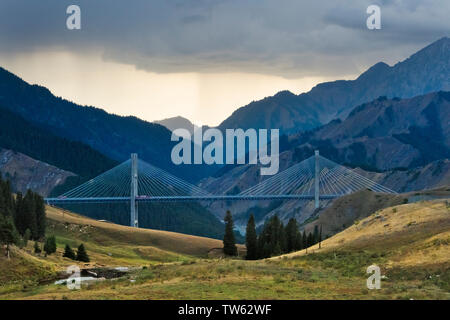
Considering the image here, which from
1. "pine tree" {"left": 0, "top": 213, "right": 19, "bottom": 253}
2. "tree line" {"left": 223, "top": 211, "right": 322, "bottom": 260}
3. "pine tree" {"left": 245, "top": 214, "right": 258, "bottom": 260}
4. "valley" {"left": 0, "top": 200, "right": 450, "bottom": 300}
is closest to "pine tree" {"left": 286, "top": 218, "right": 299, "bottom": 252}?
"tree line" {"left": 223, "top": 211, "right": 322, "bottom": 260}

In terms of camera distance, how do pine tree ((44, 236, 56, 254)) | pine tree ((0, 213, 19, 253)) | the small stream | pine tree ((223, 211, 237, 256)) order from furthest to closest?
pine tree ((223, 211, 237, 256)), pine tree ((44, 236, 56, 254)), pine tree ((0, 213, 19, 253)), the small stream

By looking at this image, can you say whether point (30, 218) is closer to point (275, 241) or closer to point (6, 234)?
point (275, 241)

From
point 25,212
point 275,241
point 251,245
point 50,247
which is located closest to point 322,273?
point 50,247

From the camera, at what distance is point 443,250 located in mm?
67000

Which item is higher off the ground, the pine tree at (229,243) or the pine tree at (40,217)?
the pine tree at (40,217)

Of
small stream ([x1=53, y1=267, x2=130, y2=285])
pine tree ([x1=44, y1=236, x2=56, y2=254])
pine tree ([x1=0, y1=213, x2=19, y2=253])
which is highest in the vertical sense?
pine tree ([x1=0, y1=213, x2=19, y2=253])

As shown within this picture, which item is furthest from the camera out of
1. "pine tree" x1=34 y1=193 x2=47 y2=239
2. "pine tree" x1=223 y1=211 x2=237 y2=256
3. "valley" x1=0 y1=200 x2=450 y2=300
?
"pine tree" x1=223 y1=211 x2=237 y2=256

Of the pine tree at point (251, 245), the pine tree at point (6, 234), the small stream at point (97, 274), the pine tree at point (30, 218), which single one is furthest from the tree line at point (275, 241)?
the pine tree at point (6, 234)

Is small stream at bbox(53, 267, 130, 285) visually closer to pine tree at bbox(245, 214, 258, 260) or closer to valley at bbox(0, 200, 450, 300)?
valley at bbox(0, 200, 450, 300)

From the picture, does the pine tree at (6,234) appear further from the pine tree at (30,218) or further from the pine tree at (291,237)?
the pine tree at (291,237)

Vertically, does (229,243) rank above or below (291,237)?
below

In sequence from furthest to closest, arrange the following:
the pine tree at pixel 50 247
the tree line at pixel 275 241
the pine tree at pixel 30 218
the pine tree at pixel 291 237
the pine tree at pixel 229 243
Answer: the pine tree at pixel 229 243 → the pine tree at pixel 30 218 → the pine tree at pixel 291 237 → the tree line at pixel 275 241 → the pine tree at pixel 50 247
